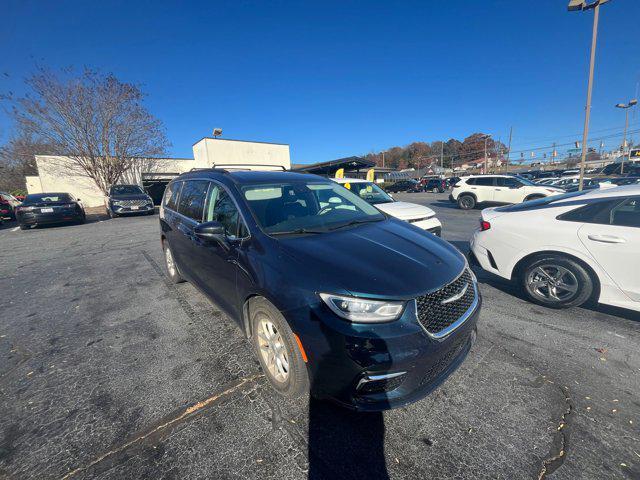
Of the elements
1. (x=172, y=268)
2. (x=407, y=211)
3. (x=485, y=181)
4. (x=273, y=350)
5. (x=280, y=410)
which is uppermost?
(x=485, y=181)

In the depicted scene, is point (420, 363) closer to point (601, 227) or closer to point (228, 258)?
point (228, 258)

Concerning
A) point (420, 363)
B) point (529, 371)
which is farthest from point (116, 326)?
point (529, 371)

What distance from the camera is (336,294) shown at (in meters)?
1.72

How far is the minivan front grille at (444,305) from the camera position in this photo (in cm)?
178

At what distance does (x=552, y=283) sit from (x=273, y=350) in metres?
3.44

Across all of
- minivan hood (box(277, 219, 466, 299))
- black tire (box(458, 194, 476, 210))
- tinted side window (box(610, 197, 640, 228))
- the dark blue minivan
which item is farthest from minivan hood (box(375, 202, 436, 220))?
black tire (box(458, 194, 476, 210))

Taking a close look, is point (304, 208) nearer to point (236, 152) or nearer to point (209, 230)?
point (209, 230)

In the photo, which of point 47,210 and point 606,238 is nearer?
point 606,238

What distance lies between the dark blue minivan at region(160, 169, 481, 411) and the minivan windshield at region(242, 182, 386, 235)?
0.01m

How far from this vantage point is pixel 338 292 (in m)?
Answer: 1.72

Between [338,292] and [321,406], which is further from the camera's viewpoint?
[321,406]

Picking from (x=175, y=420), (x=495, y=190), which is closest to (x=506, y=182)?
(x=495, y=190)

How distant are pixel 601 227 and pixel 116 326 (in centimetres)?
565

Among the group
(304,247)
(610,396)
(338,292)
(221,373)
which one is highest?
(304,247)
